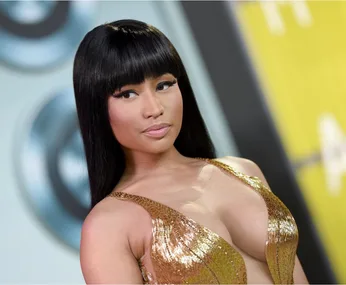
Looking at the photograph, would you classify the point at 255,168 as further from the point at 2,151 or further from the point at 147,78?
the point at 2,151

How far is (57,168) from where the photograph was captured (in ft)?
6.79

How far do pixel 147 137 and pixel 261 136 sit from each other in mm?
1002

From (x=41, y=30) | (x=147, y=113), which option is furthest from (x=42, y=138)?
(x=147, y=113)

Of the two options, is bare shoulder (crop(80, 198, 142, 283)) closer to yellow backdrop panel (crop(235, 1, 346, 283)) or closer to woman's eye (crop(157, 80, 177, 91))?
woman's eye (crop(157, 80, 177, 91))

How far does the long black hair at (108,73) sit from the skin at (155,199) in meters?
0.02

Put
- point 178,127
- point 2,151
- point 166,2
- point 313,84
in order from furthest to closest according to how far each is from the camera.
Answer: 1. point 313,84
2. point 166,2
3. point 2,151
4. point 178,127

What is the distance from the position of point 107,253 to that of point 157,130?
0.27m

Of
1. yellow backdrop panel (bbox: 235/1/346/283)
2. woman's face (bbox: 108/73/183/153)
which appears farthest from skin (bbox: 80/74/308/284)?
yellow backdrop panel (bbox: 235/1/346/283)

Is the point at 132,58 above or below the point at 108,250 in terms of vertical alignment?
above

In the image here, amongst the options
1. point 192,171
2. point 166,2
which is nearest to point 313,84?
point 166,2

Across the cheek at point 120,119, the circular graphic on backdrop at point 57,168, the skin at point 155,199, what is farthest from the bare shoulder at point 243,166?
the circular graphic on backdrop at point 57,168

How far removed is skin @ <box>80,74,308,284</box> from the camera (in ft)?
4.34

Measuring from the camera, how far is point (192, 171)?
150 centimetres

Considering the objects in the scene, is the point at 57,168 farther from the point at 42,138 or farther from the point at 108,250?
the point at 108,250
